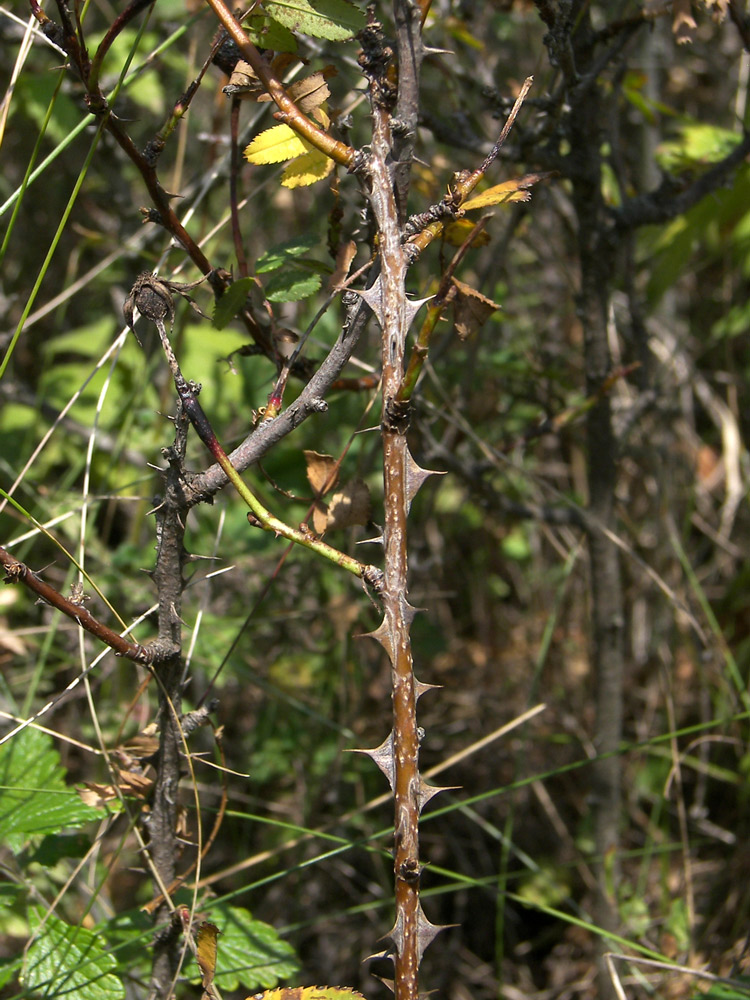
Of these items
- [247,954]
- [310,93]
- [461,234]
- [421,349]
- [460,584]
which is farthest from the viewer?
[460,584]

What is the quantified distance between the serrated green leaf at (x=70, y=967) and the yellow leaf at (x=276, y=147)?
0.92 meters

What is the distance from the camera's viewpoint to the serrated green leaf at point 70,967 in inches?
38.4

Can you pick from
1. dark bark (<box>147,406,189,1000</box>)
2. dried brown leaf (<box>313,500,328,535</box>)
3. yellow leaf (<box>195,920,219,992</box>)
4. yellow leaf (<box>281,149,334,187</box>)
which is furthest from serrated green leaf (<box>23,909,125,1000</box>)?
yellow leaf (<box>281,149,334,187</box>)

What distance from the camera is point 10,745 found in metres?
1.23

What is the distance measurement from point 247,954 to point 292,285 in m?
Result: 0.87

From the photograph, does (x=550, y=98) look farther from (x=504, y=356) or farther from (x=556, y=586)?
(x=556, y=586)

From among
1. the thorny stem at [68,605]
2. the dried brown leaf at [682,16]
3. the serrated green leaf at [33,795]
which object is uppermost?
the dried brown leaf at [682,16]

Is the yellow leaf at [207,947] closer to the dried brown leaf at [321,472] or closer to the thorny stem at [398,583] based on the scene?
the thorny stem at [398,583]

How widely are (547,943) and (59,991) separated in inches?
55.8

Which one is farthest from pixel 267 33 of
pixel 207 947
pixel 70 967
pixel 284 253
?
pixel 70 967

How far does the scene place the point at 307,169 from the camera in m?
0.90

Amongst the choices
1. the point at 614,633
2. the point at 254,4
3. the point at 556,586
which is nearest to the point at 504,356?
the point at 614,633

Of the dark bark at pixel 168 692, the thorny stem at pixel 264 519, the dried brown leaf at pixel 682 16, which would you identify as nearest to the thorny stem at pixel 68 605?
the dark bark at pixel 168 692

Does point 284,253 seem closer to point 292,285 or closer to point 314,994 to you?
point 292,285
